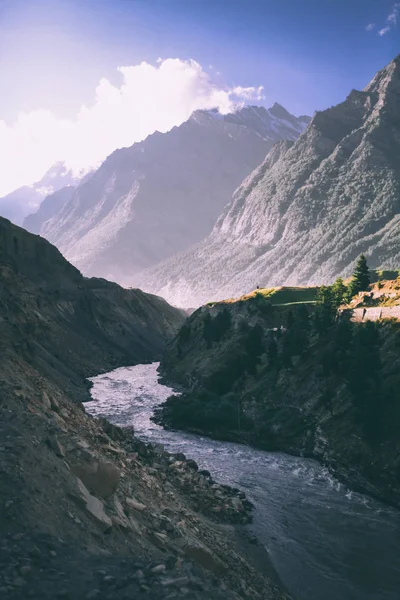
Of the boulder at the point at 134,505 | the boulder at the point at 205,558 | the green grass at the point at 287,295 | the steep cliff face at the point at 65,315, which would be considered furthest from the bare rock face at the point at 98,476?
the green grass at the point at 287,295

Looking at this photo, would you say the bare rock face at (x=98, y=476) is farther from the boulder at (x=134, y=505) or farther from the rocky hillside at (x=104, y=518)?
the boulder at (x=134, y=505)

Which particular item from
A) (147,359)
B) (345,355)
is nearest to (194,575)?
(345,355)

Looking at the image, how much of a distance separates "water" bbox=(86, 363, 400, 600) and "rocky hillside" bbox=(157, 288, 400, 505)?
2994 millimetres

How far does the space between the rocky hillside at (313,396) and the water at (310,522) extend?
9.82 feet

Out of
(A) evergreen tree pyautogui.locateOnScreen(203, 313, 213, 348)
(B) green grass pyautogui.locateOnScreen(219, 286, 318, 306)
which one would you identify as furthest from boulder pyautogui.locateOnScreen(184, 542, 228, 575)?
(B) green grass pyautogui.locateOnScreen(219, 286, 318, 306)

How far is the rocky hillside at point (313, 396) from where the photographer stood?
141 ft

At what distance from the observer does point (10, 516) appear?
48.9 ft

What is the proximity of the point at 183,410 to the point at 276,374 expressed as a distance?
14419mm

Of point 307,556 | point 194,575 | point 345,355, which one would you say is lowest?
point 307,556

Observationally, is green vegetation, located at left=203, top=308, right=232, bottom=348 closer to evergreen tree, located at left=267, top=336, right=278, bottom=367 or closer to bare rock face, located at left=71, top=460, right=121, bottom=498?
evergreen tree, located at left=267, top=336, right=278, bottom=367

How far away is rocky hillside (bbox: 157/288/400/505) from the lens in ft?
141

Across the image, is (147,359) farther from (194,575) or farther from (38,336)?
(194,575)

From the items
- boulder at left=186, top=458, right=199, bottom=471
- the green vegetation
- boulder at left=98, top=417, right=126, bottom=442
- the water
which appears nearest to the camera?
the water

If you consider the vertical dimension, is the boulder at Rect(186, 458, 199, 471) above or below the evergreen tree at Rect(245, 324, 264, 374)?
below
